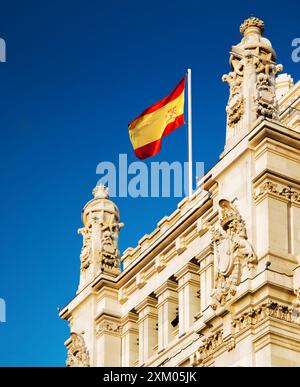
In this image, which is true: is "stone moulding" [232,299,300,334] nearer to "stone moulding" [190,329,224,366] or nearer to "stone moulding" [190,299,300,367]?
"stone moulding" [190,299,300,367]

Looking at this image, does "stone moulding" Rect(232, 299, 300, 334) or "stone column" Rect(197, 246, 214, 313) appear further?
"stone column" Rect(197, 246, 214, 313)

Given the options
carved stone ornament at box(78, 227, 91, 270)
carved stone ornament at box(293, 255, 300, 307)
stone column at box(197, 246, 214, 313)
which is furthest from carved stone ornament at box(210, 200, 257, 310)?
carved stone ornament at box(78, 227, 91, 270)

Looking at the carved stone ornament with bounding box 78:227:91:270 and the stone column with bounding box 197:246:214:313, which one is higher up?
the carved stone ornament with bounding box 78:227:91:270

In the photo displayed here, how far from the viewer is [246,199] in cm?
5675

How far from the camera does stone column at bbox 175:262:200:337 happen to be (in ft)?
202

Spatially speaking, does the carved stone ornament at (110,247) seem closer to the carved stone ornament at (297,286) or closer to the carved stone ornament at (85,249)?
the carved stone ornament at (85,249)

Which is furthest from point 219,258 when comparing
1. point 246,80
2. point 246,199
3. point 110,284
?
point 110,284

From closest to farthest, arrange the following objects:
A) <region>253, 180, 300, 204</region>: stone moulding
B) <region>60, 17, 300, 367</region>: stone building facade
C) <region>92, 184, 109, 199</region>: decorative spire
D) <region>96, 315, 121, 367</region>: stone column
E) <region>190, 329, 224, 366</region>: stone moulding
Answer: <region>60, 17, 300, 367</region>: stone building facade < <region>190, 329, 224, 366</region>: stone moulding < <region>253, 180, 300, 204</region>: stone moulding < <region>96, 315, 121, 367</region>: stone column < <region>92, 184, 109, 199</region>: decorative spire

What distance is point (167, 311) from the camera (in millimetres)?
63594

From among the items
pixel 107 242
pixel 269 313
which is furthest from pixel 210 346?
pixel 107 242

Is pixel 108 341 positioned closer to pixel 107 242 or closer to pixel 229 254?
pixel 107 242

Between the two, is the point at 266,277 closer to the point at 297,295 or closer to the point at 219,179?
the point at 297,295

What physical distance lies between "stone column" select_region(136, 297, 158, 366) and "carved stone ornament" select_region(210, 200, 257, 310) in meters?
8.58
